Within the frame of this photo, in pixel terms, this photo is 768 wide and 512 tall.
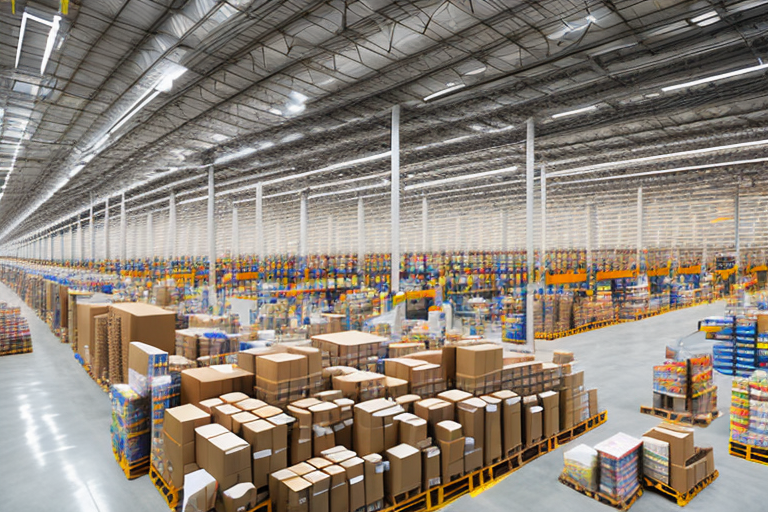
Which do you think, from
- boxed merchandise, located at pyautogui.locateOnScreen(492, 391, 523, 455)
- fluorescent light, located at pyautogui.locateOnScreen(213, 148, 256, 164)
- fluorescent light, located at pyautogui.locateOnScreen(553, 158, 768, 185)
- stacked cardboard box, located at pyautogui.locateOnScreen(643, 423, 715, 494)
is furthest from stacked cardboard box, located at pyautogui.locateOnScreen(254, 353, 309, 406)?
fluorescent light, located at pyautogui.locateOnScreen(553, 158, 768, 185)

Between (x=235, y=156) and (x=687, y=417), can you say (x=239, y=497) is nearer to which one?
(x=687, y=417)

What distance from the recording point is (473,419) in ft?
12.9

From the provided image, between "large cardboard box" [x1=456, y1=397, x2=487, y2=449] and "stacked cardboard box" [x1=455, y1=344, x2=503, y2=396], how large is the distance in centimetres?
43

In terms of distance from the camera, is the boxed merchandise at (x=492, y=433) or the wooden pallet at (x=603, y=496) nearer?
the wooden pallet at (x=603, y=496)

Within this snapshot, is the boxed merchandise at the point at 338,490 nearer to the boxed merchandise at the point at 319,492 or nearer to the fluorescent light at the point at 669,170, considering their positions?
the boxed merchandise at the point at 319,492

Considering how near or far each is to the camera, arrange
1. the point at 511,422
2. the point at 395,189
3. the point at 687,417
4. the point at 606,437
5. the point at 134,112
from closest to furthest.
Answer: the point at 511,422, the point at 606,437, the point at 687,417, the point at 134,112, the point at 395,189

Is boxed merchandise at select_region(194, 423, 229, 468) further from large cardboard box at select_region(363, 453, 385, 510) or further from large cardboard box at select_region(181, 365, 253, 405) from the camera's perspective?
large cardboard box at select_region(363, 453, 385, 510)

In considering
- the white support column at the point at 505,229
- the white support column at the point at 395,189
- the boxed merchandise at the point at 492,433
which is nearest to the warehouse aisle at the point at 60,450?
the boxed merchandise at the point at 492,433

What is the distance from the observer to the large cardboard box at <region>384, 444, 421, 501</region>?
3.42 m

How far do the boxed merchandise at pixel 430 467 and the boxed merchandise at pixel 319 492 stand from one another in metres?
0.90

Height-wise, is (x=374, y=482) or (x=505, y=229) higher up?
(x=505, y=229)

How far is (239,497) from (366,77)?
6458mm

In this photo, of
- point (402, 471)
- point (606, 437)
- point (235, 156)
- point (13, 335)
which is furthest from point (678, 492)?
point (235, 156)

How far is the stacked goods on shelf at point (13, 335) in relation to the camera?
9000mm
